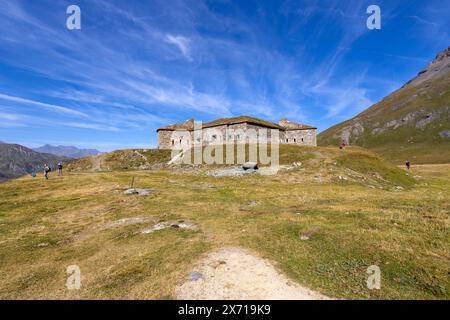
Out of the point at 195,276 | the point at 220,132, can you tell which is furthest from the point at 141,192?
the point at 220,132

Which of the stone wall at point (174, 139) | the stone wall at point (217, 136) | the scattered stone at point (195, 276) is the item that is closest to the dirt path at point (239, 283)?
the scattered stone at point (195, 276)

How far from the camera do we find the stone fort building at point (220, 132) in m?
74.1

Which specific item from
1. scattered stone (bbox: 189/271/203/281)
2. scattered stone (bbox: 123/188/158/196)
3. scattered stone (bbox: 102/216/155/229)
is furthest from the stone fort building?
scattered stone (bbox: 189/271/203/281)

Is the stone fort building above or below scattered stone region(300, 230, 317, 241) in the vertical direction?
above

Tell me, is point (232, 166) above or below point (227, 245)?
above

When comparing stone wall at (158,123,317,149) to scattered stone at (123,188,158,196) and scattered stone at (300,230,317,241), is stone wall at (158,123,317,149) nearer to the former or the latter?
scattered stone at (123,188,158,196)

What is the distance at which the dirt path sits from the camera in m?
8.38

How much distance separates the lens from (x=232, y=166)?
47594mm

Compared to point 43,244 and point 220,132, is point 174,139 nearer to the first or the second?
point 220,132

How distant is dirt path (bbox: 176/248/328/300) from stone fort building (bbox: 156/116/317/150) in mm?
62810

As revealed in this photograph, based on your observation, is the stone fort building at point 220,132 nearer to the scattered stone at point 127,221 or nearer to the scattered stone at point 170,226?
the scattered stone at point 127,221
